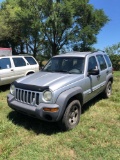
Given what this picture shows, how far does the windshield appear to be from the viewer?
5.45m

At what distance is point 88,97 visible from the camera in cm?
558

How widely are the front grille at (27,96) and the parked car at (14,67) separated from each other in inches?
164

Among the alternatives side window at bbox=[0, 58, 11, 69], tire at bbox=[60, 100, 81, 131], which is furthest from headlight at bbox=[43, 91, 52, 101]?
side window at bbox=[0, 58, 11, 69]

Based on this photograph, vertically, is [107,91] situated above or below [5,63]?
below

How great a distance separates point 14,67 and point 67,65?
4283 millimetres

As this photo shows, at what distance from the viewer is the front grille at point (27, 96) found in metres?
4.42

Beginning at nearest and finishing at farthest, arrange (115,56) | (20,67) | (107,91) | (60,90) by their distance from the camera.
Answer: (60,90) → (107,91) → (20,67) → (115,56)

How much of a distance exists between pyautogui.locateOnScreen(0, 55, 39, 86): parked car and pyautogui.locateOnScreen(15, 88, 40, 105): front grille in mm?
4177

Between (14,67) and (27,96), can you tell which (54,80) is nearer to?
(27,96)

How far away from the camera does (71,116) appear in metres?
4.76

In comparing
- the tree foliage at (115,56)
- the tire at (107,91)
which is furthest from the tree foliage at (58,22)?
the tire at (107,91)

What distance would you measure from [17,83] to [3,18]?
86.9ft

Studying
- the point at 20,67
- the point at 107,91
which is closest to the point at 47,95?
the point at 107,91

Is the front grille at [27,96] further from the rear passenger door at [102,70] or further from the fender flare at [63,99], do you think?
the rear passenger door at [102,70]
